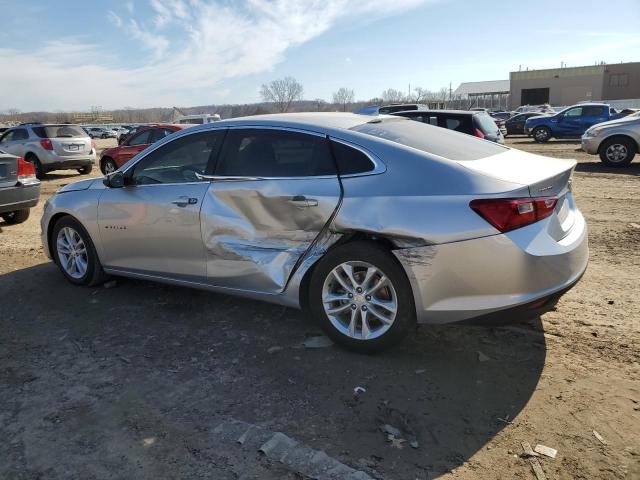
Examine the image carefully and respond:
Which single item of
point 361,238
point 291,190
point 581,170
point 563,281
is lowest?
point 581,170

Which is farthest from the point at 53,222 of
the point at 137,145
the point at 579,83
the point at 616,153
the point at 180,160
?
the point at 579,83

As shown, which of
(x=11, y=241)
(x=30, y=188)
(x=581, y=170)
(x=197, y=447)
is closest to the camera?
(x=197, y=447)

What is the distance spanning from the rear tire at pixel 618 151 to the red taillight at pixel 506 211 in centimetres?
1227

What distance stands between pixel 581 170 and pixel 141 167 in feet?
40.1

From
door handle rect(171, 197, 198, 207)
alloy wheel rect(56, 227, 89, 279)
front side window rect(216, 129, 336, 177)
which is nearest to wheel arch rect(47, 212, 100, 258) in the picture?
alloy wheel rect(56, 227, 89, 279)

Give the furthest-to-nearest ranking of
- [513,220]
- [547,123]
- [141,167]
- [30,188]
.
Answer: [547,123]
[30,188]
[141,167]
[513,220]

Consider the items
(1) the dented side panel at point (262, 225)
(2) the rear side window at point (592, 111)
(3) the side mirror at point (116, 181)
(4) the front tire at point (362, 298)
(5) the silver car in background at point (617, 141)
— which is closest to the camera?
(4) the front tire at point (362, 298)

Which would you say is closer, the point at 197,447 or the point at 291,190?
the point at 197,447

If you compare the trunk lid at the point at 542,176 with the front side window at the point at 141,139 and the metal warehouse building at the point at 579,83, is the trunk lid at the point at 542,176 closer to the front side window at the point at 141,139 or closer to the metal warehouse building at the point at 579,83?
the front side window at the point at 141,139

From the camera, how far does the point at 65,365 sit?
3.67 m

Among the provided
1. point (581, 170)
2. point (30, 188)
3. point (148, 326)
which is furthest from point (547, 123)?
point (148, 326)

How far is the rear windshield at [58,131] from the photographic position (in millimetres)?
15289

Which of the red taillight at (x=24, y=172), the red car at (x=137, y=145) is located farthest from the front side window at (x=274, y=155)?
the red car at (x=137, y=145)

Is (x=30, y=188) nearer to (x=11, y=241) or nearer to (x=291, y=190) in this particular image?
(x=11, y=241)
